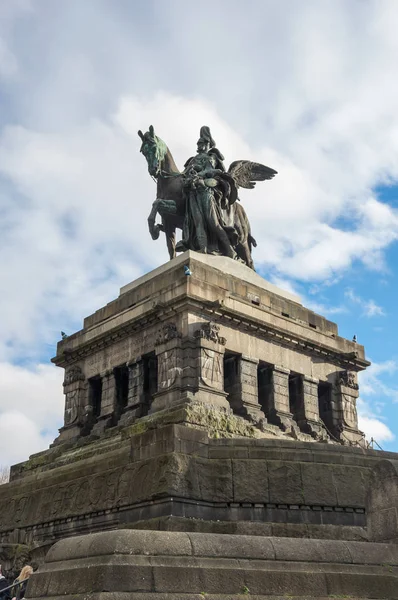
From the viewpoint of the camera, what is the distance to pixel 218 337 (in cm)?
2556

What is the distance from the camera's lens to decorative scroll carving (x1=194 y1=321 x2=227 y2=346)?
987 inches

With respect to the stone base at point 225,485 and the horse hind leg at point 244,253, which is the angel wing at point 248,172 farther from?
the stone base at point 225,485

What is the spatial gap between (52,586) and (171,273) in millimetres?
17142

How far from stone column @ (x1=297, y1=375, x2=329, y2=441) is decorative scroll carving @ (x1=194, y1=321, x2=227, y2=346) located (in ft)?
15.0

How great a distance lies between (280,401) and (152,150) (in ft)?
39.4

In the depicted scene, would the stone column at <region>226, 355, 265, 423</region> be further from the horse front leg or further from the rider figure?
the horse front leg

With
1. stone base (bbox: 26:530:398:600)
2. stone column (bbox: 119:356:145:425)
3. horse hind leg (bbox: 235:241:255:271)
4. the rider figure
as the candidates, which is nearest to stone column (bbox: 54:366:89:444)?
stone column (bbox: 119:356:145:425)

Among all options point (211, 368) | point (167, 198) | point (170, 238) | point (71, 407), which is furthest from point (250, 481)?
point (167, 198)

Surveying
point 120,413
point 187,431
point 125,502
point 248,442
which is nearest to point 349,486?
point 248,442

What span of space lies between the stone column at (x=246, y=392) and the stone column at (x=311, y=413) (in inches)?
94.5

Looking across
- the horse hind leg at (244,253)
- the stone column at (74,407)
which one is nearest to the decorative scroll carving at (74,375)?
the stone column at (74,407)

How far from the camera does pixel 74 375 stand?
Result: 2977 centimetres

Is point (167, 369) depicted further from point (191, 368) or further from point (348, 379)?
point (348, 379)

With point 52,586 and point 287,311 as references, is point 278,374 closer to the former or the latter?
point 287,311
